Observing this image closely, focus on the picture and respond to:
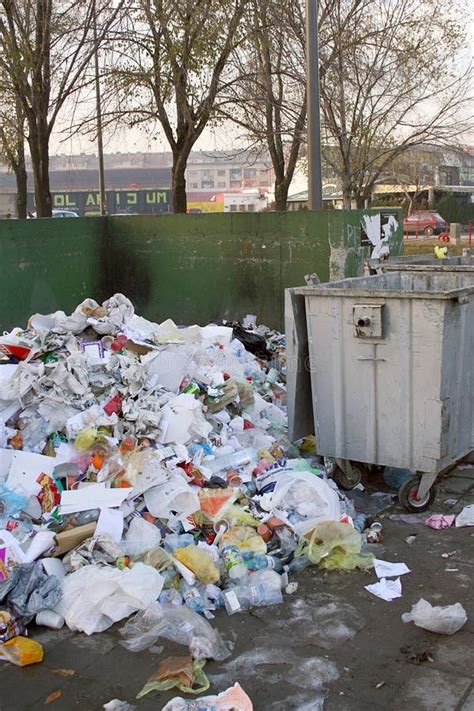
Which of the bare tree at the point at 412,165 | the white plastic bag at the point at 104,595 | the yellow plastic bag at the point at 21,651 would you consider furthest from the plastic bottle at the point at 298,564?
the bare tree at the point at 412,165

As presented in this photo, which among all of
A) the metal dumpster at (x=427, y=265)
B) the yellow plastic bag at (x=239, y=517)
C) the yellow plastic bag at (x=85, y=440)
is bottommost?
the yellow plastic bag at (x=239, y=517)

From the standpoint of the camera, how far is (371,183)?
23953 millimetres

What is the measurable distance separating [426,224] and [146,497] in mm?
34278

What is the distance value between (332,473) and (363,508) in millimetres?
362

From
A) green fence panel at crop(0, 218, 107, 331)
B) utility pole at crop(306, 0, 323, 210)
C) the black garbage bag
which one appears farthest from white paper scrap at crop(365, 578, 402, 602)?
green fence panel at crop(0, 218, 107, 331)

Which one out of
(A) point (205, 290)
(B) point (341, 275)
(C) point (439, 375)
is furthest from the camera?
(A) point (205, 290)

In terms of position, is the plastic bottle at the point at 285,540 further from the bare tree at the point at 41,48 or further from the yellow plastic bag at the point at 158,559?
the bare tree at the point at 41,48

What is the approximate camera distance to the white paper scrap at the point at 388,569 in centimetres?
427

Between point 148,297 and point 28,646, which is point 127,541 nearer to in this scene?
point 28,646

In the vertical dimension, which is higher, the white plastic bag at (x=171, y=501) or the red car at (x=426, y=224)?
the red car at (x=426, y=224)

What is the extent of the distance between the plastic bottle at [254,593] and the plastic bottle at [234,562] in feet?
0.19

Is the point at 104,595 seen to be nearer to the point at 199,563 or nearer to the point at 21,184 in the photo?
the point at 199,563

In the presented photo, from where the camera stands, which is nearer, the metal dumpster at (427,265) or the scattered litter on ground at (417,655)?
the scattered litter on ground at (417,655)

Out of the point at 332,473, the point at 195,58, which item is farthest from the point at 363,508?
the point at 195,58
